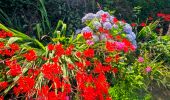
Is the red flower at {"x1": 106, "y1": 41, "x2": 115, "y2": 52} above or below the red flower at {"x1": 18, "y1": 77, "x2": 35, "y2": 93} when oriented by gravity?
below

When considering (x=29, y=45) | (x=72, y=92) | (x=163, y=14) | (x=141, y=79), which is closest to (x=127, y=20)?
(x=163, y=14)

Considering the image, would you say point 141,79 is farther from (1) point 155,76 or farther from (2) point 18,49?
(2) point 18,49

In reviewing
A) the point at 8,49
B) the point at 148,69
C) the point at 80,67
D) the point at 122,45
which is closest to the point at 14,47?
the point at 8,49

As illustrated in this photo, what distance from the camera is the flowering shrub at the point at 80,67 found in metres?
4.75

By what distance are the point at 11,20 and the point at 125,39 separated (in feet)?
5.97

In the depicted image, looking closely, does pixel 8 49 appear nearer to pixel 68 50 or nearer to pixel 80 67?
pixel 68 50

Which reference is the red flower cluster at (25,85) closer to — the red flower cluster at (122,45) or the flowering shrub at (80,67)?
the flowering shrub at (80,67)

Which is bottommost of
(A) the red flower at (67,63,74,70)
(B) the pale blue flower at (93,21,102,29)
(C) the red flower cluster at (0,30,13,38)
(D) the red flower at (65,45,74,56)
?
(A) the red flower at (67,63,74,70)

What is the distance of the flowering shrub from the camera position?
475 centimetres

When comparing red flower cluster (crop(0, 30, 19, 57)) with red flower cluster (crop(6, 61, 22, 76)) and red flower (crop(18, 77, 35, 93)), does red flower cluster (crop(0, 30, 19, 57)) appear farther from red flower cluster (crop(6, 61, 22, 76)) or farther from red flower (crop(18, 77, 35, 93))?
red flower (crop(18, 77, 35, 93))

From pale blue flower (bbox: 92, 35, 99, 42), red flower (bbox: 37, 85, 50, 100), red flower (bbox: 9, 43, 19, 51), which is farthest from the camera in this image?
pale blue flower (bbox: 92, 35, 99, 42)

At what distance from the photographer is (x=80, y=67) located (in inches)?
202

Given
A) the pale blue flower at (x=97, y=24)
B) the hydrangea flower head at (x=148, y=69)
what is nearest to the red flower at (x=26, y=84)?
the pale blue flower at (x=97, y=24)

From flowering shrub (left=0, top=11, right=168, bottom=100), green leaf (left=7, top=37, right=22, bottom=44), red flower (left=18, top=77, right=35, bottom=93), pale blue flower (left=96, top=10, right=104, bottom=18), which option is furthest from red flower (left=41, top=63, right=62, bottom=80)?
pale blue flower (left=96, top=10, right=104, bottom=18)
